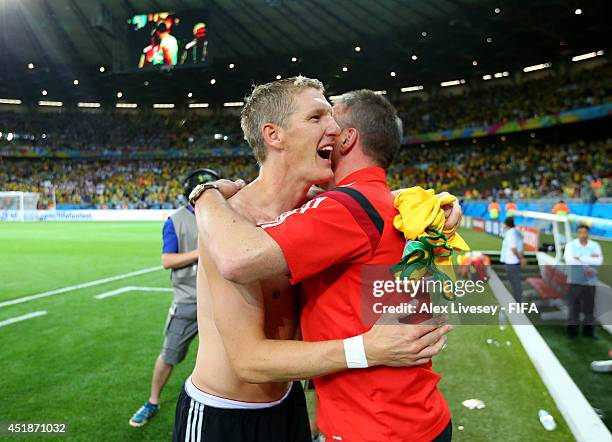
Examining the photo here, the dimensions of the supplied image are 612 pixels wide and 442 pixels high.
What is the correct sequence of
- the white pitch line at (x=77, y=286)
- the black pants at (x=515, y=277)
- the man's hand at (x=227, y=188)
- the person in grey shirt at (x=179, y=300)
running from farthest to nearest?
the white pitch line at (x=77, y=286) → the black pants at (x=515, y=277) → the person in grey shirt at (x=179, y=300) → the man's hand at (x=227, y=188)

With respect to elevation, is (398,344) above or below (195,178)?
below

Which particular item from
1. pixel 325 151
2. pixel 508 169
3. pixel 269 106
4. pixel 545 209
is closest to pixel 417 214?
pixel 325 151

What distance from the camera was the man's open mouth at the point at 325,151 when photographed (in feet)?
7.03

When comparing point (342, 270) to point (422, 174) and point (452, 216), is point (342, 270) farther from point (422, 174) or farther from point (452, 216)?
point (422, 174)

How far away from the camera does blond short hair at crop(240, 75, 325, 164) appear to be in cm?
217

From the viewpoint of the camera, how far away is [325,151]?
2178 millimetres

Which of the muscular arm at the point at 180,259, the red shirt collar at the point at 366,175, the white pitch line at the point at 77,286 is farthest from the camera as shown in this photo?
the white pitch line at the point at 77,286

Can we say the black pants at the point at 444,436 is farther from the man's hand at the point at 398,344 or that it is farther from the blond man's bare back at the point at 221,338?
the blond man's bare back at the point at 221,338

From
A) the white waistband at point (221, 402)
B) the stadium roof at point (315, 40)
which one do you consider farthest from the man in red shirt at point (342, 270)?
the stadium roof at point (315, 40)

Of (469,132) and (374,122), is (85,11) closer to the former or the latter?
(469,132)

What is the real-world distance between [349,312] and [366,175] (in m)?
0.59

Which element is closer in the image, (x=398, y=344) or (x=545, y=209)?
(x=398, y=344)

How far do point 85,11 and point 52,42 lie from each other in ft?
27.7

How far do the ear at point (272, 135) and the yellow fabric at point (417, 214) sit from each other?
0.62 metres
